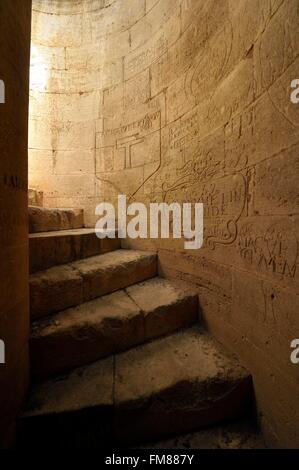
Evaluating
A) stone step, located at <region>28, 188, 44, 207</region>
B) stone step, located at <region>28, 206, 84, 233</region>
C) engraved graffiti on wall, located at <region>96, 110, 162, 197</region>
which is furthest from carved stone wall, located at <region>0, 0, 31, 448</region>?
stone step, located at <region>28, 188, 44, 207</region>

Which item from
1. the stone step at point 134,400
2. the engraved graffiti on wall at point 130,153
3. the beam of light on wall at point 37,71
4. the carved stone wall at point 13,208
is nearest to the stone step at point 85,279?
the carved stone wall at point 13,208

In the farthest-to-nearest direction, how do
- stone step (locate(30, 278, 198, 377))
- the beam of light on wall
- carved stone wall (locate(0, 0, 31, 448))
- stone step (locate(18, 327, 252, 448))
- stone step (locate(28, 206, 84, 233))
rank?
the beam of light on wall < stone step (locate(28, 206, 84, 233)) < stone step (locate(30, 278, 198, 377)) < stone step (locate(18, 327, 252, 448)) < carved stone wall (locate(0, 0, 31, 448))

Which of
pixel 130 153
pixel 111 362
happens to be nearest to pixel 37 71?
pixel 130 153

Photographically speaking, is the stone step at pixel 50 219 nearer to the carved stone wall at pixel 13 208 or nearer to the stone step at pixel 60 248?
the stone step at pixel 60 248

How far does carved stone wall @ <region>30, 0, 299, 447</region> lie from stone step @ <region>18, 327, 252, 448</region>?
0.25 meters

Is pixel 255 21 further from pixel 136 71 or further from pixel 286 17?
pixel 136 71

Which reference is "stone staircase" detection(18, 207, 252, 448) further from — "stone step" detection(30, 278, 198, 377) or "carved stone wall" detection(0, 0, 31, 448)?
"carved stone wall" detection(0, 0, 31, 448)

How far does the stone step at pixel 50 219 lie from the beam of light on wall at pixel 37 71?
2.43 meters

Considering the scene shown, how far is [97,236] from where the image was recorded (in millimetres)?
2600

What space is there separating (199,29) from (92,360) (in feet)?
10.8

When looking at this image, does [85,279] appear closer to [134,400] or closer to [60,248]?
[60,248]

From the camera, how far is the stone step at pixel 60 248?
75.0 inches

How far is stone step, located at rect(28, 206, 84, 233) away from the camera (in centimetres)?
232
